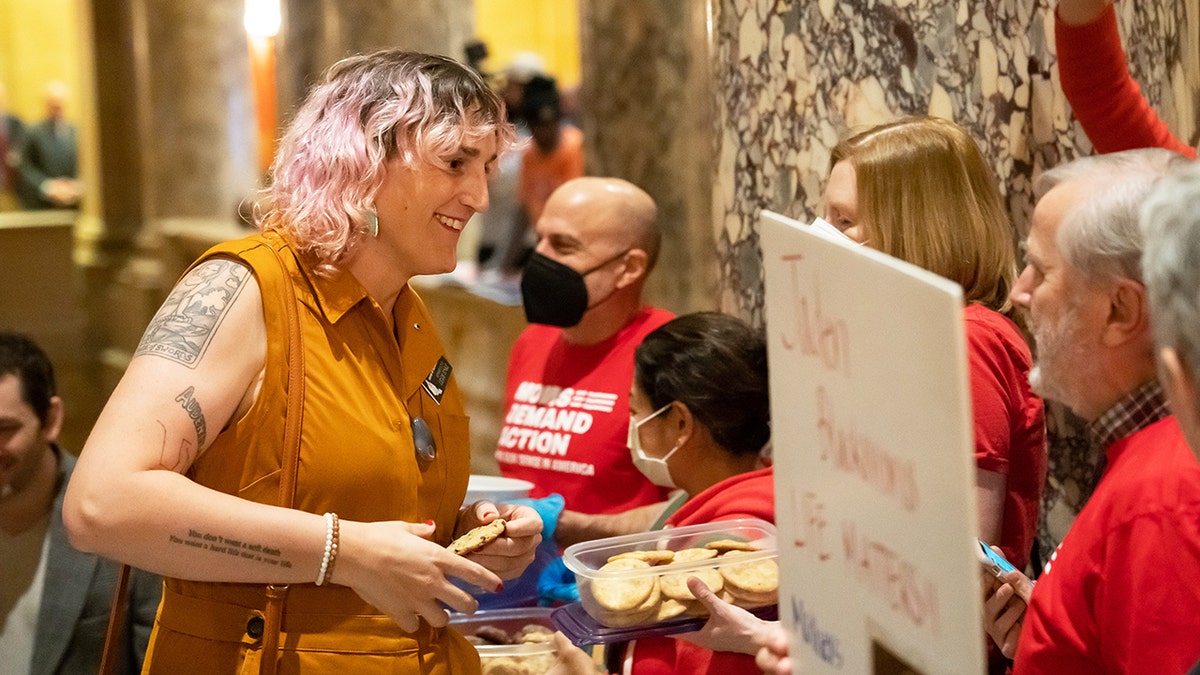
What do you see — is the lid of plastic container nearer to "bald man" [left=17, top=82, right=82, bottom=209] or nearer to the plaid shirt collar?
the plaid shirt collar

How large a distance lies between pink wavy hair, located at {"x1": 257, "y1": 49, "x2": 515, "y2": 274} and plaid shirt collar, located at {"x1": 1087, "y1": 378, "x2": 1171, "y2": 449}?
109 centimetres

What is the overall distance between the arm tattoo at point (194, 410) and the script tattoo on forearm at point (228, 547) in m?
0.14

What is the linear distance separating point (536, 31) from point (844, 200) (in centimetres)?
1339

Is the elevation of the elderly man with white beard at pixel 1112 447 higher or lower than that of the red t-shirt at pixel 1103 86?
lower

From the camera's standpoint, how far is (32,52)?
17.6 m

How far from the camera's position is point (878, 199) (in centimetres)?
245

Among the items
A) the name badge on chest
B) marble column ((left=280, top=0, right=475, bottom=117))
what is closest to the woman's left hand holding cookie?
the name badge on chest

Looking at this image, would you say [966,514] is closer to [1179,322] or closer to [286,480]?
[1179,322]

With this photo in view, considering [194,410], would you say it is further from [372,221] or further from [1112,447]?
[1112,447]

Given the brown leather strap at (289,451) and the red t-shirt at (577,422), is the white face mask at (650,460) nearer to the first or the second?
the red t-shirt at (577,422)

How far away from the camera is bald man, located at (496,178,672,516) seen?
3.32 meters

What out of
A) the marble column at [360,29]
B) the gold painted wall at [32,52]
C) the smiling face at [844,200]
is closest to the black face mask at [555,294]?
the smiling face at [844,200]

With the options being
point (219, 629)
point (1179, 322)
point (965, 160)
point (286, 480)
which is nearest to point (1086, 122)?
point (965, 160)

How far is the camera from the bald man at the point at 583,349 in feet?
10.9
